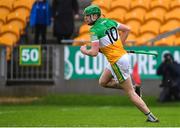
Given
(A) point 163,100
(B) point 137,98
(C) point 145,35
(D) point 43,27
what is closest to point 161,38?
(C) point 145,35

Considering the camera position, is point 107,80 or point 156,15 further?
point 156,15

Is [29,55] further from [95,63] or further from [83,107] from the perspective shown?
[83,107]

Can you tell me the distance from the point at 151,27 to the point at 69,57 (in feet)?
9.79

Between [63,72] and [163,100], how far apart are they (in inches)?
130

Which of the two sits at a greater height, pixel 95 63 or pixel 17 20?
pixel 17 20

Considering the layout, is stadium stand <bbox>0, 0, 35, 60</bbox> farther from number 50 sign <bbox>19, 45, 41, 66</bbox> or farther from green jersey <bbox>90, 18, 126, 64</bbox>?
green jersey <bbox>90, 18, 126, 64</bbox>

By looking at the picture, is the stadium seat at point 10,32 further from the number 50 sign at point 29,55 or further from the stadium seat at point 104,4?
the stadium seat at point 104,4

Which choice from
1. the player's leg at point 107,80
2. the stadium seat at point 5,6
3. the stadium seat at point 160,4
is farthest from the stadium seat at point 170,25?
the player's leg at point 107,80

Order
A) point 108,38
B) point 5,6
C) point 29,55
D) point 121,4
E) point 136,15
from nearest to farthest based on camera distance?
point 108,38 < point 29,55 < point 136,15 < point 121,4 < point 5,6

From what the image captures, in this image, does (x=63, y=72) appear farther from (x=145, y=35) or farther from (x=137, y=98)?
(x=137, y=98)

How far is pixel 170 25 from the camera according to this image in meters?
23.1

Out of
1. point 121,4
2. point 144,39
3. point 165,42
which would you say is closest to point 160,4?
point 121,4

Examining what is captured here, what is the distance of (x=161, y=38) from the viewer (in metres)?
22.1

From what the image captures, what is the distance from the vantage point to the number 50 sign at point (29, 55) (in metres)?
22.0
